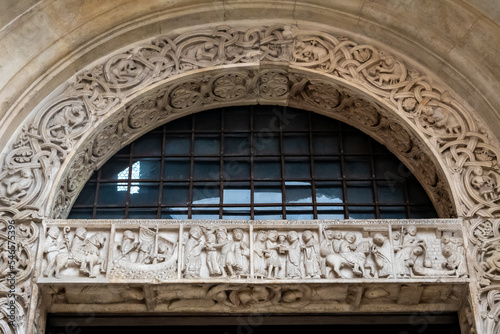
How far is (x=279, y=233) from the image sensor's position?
8.07 metres

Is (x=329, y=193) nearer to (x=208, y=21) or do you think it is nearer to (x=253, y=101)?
(x=253, y=101)

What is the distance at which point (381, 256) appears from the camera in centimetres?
788

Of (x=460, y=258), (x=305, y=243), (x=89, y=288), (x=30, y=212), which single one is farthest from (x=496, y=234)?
(x=30, y=212)

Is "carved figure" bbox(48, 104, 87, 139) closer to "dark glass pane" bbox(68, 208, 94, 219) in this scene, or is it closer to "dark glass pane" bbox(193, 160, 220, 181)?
"dark glass pane" bbox(68, 208, 94, 219)

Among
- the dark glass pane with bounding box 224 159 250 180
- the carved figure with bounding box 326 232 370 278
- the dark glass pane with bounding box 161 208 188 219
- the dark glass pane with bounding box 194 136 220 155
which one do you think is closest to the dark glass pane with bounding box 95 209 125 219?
the dark glass pane with bounding box 161 208 188 219

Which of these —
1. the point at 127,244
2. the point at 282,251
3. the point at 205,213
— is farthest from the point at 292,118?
the point at 127,244

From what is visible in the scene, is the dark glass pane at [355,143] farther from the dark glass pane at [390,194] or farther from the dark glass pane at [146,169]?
the dark glass pane at [146,169]

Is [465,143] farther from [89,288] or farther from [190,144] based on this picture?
[89,288]

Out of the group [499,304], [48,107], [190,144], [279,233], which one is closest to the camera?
[499,304]

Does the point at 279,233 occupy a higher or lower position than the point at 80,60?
lower

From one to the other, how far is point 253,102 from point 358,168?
1.56m

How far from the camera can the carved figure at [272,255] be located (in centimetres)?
780

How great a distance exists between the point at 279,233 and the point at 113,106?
2473 mm

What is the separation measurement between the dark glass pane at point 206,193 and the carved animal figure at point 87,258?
139 cm
